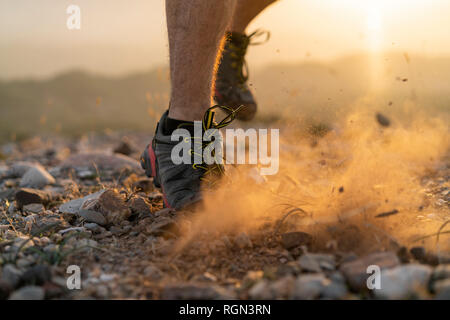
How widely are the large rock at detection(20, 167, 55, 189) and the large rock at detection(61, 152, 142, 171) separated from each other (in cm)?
52

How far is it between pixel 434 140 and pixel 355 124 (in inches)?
50.2

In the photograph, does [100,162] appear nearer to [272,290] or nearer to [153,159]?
[153,159]

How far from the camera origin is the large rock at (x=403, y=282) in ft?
4.22

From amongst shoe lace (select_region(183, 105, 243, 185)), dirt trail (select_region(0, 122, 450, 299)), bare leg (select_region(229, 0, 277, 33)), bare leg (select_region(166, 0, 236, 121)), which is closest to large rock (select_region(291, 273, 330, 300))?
dirt trail (select_region(0, 122, 450, 299))

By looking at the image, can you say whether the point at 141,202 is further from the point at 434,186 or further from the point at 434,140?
the point at 434,140

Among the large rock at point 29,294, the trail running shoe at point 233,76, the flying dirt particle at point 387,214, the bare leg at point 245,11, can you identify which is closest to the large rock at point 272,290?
the flying dirt particle at point 387,214

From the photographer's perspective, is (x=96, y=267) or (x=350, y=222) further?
(x=350, y=222)

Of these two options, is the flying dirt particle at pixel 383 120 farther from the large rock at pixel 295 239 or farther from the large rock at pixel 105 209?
the large rock at pixel 105 209

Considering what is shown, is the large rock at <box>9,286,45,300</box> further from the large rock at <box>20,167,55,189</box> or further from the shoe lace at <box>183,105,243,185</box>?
the large rock at <box>20,167,55,189</box>

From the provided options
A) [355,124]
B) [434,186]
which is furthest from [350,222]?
[434,186]

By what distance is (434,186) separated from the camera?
2.83 metres

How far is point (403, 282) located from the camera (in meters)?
1.31

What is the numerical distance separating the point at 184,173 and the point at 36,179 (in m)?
1.60

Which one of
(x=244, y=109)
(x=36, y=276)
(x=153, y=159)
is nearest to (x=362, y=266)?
(x=36, y=276)
